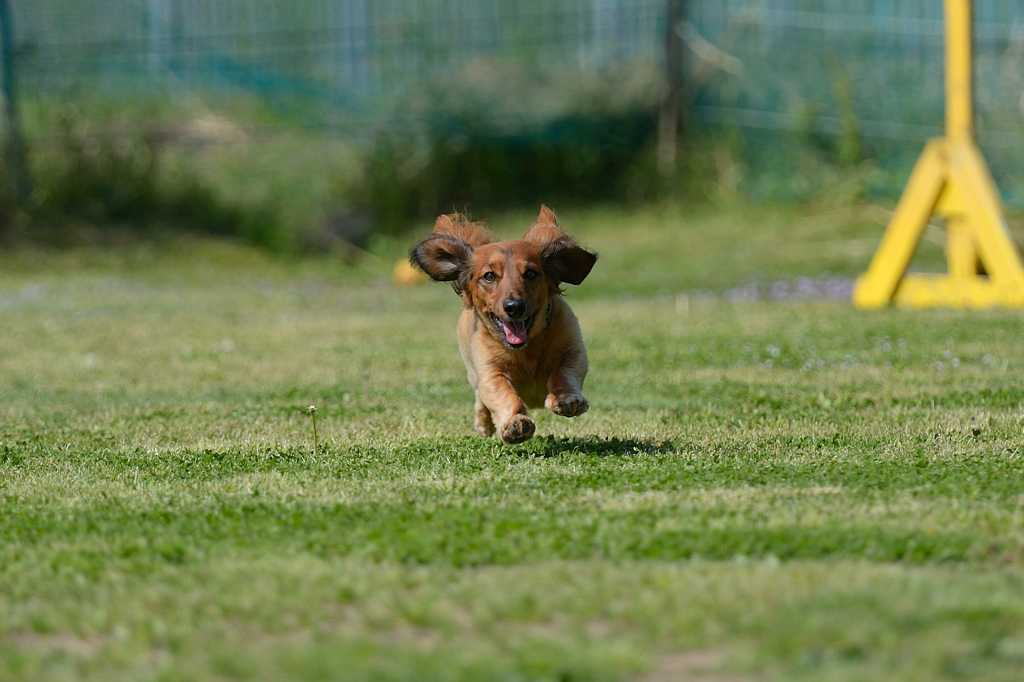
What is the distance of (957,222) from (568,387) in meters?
6.33

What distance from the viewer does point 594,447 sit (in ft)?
18.6

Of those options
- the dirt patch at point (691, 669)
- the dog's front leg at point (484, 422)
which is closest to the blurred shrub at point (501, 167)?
the dog's front leg at point (484, 422)

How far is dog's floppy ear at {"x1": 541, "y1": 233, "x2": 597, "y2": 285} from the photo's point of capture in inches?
224

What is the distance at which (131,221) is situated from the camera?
1705 centimetres

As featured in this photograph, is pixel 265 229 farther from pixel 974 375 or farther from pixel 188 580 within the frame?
pixel 188 580

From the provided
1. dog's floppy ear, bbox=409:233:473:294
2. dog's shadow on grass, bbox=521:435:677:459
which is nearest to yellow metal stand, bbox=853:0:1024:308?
dog's shadow on grass, bbox=521:435:677:459

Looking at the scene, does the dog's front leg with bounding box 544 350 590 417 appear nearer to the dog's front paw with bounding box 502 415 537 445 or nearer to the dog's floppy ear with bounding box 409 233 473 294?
the dog's front paw with bounding box 502 415 537 445

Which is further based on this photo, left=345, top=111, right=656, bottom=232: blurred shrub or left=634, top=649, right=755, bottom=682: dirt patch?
left=345, top=111, right=656, bottom=232: blurred shrub

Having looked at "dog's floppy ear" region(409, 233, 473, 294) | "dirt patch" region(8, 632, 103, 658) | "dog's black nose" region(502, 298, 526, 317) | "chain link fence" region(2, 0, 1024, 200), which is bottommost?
"dirt patch" region(8, 632, 103, 658)

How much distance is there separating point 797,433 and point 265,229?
12.5 meters

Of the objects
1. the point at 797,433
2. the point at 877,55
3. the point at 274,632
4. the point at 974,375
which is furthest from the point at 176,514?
the point at 877,55

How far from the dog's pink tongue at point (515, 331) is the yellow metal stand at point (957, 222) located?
594 centimetres

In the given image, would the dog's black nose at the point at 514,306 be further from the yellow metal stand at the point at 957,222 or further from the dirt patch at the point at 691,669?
the yellow metal stand at the point at 957,222

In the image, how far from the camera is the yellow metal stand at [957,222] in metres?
10.2
